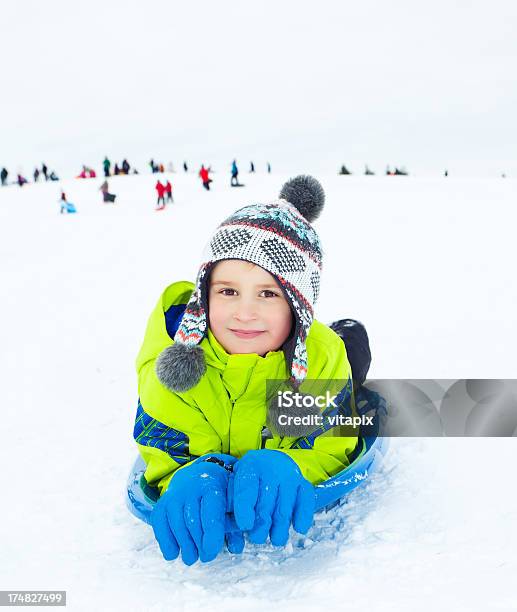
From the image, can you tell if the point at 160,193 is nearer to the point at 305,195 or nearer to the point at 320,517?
the point at 305,195

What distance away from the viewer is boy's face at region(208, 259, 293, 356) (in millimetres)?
1830

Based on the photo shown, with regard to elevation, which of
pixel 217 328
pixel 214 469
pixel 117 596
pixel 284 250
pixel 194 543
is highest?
pixel 284 250

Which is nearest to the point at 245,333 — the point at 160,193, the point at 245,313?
the point at 245,313

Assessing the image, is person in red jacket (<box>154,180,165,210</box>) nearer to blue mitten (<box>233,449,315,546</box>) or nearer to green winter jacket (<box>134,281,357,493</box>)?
green winter jacket (<box>134,281,357,493</box>)

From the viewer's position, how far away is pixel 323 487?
171 centimetres

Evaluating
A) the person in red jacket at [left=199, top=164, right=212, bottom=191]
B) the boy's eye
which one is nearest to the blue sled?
the boy's eye

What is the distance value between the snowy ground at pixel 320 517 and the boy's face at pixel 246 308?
0.66 m

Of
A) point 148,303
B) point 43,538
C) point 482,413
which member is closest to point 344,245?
point 148,303

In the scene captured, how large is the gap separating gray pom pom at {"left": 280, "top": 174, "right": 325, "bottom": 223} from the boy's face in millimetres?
663

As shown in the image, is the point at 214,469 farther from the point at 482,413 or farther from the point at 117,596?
the point at 482,413

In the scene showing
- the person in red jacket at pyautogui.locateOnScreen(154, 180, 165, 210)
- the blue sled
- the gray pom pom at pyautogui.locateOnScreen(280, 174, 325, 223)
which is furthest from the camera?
the person in red jacket at pyautogui.locateOnScreen(154, 180, 165, 210)

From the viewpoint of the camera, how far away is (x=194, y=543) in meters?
1.51

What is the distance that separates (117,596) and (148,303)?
4048 millimetres

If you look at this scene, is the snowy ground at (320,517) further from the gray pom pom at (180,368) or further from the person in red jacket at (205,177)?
the person in red jacket at (205,177)
